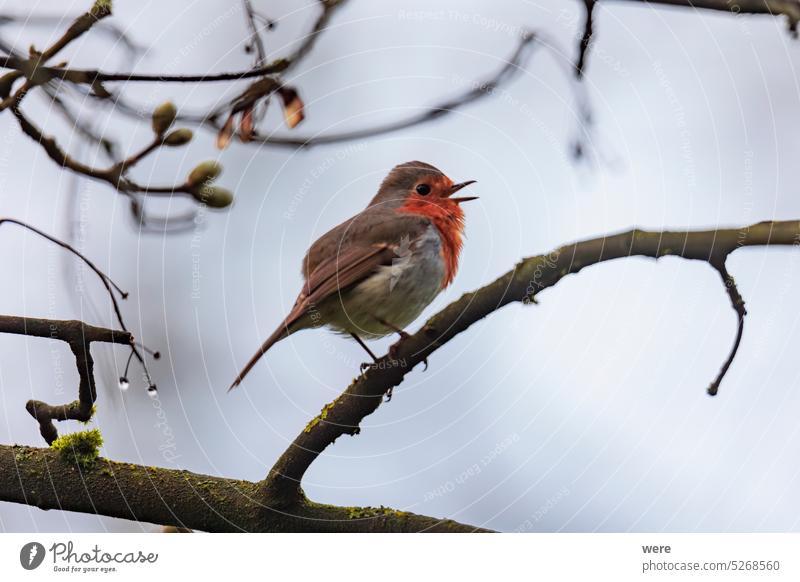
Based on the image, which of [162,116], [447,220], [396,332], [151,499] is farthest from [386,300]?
[162,116]

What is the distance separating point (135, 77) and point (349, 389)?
0.60 meters

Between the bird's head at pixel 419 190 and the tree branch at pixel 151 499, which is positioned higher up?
the bird's head at pixel 419 190

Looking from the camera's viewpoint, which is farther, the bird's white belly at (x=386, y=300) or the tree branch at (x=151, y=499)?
the bird's white belly at (x=386, y=300)

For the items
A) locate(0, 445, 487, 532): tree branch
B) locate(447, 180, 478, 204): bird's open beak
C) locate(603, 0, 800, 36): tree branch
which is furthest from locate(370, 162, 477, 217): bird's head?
locate(0, 445, 487, 532): tree branch

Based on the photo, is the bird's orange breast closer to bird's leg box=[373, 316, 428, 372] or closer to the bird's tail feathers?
bird's leg box=[373, 316, 428, 372]

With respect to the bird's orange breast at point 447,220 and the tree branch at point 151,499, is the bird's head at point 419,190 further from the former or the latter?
the tree branch at point 151,499

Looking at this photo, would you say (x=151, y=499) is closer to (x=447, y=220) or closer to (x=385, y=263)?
(x=385, y=263)

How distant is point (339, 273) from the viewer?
63.2 inches

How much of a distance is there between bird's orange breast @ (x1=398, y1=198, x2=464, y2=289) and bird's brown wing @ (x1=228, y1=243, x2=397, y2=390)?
11 cm

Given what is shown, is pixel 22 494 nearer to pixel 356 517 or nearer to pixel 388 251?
pixel 356 517

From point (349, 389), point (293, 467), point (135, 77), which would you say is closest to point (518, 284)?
point (349, 389)

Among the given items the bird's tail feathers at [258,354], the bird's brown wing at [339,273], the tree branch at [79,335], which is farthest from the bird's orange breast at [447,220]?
the tree branch at [79,335]

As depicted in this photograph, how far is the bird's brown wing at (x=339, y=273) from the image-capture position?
1.56 meters
